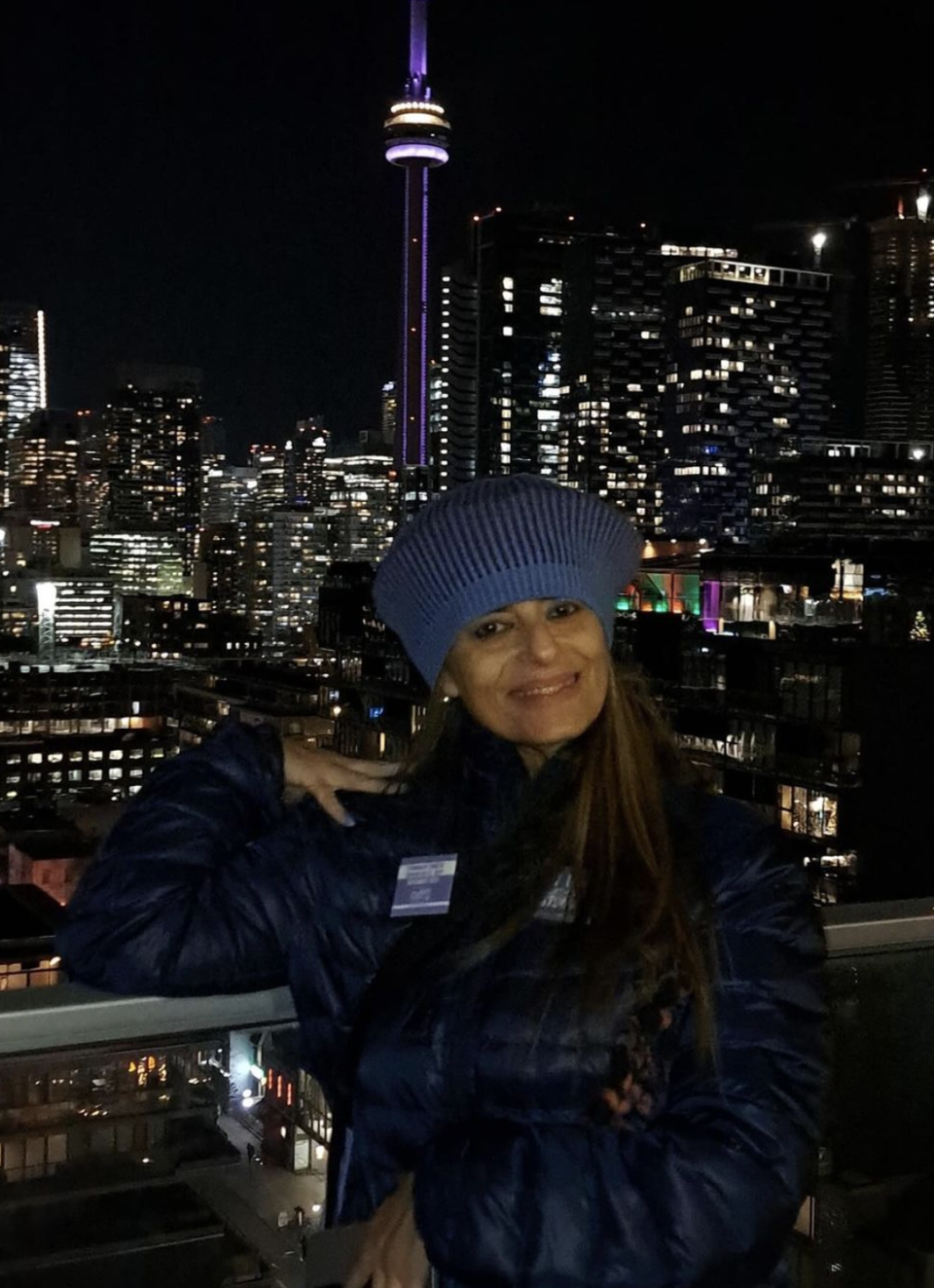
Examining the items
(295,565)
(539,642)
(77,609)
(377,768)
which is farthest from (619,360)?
(539,642)

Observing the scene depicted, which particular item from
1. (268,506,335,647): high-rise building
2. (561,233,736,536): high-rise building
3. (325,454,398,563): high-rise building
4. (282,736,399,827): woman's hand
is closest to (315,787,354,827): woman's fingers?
(282,736,399,827): woman's hand

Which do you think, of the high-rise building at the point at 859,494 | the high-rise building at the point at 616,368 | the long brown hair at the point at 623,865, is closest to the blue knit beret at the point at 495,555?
the long brown hair at the point at 623,865

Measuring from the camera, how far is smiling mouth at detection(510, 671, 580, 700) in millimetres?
1456

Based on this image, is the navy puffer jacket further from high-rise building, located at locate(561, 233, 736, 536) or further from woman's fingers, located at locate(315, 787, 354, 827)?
high-rise building, located at locate(561, 233, 736, 536)

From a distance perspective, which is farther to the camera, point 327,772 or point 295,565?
point 295,565

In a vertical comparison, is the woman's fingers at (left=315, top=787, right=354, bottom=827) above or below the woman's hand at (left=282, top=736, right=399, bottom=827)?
below

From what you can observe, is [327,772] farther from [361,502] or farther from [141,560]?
[361,502]

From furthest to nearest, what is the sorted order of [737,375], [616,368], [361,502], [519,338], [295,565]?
[361,502], [519,338], [616,368], [295,565], [737,375]

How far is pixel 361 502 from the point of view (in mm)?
118750

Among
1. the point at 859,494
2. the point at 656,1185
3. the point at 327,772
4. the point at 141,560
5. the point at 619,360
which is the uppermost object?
the point at 619,360

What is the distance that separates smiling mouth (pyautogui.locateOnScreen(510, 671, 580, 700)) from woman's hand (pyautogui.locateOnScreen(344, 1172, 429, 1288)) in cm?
49

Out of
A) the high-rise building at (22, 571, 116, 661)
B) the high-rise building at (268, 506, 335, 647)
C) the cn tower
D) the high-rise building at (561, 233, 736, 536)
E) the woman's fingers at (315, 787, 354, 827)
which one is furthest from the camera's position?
the high-rise building at (561, 233, 736, 536)

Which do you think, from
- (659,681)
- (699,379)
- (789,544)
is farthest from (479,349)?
(659,681)

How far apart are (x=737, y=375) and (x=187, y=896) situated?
107463 mm
